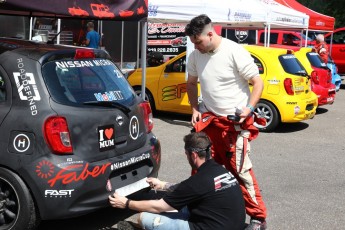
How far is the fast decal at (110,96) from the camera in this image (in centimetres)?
444

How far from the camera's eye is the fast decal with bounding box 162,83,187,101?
10.0m

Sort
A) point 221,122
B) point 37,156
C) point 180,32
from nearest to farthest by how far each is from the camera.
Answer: point 37,156 < point 221,122 < point 180,32

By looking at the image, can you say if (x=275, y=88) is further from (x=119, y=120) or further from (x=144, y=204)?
(x=144, y=204)

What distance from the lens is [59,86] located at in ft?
13.8

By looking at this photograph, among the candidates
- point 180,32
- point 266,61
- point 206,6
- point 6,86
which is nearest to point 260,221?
point 6,86

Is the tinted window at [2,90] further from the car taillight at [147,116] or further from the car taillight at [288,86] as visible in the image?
the car taillight at [288,86]

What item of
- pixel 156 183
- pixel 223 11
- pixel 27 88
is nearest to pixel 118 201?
pixel 156 183

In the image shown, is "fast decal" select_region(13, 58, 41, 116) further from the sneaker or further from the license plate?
the sneaker

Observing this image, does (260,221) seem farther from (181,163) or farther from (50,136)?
(181,163)

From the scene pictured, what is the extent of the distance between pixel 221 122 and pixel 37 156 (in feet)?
4.98

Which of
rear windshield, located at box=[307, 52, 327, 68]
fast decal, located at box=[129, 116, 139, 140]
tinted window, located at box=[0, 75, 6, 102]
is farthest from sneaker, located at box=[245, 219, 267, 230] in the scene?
rear windshield, located at box=[307, 52, 327, 68]

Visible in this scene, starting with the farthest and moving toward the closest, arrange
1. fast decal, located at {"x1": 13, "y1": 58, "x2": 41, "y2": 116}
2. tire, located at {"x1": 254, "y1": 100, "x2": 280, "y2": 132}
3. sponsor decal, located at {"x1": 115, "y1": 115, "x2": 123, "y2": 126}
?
1. tire, located at {"x1": 254, "y1": 100, "x2": 280, "y2": 132}
2. sponsor decal, located at {"x1": 115, "y1": 115, "x2": 123, "y2": 126}
3. fast decal, located at {"x1": 13, "y1": 58, "x2": 41, "y2": 116}

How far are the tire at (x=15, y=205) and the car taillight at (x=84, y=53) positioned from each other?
1.14 meters

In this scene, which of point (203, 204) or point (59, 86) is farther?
→ point (59, 86)
